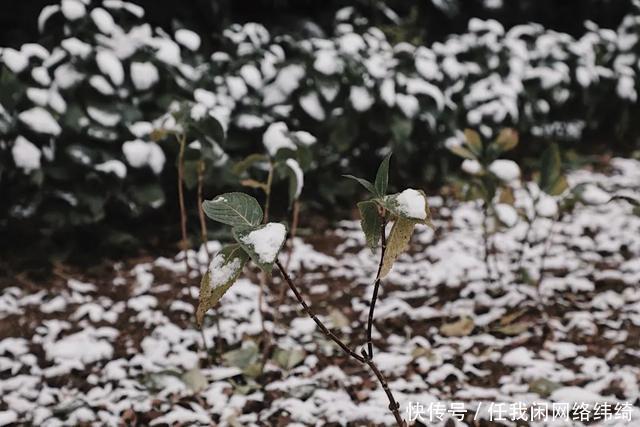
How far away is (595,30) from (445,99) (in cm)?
135

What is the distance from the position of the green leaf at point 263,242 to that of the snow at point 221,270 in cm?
6

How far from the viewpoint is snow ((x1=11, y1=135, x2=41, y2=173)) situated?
2361 millimetres

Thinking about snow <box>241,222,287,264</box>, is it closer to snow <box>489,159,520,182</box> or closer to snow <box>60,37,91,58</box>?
snow <box>489,159,520,182</box>

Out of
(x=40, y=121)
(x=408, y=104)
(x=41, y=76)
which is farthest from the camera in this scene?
(x=408, y=104)

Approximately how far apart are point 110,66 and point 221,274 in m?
1.65

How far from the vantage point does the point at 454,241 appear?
2.77 m

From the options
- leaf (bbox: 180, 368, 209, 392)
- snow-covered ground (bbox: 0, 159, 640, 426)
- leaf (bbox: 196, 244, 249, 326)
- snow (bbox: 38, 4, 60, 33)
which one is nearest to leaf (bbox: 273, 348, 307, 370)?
snow-covered ground (bbox: 0, 159, 640, 426)

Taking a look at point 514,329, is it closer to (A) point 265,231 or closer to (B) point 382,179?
(B) point 382,179

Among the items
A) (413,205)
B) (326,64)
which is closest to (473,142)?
(326,64)

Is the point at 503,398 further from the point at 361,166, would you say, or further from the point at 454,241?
the point at 361,166

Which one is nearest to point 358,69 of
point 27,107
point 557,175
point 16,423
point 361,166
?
point 361,166

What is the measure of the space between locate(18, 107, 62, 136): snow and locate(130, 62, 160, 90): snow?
1.15 feet

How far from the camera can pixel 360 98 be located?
2928 mm

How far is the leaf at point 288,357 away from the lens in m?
1.95
